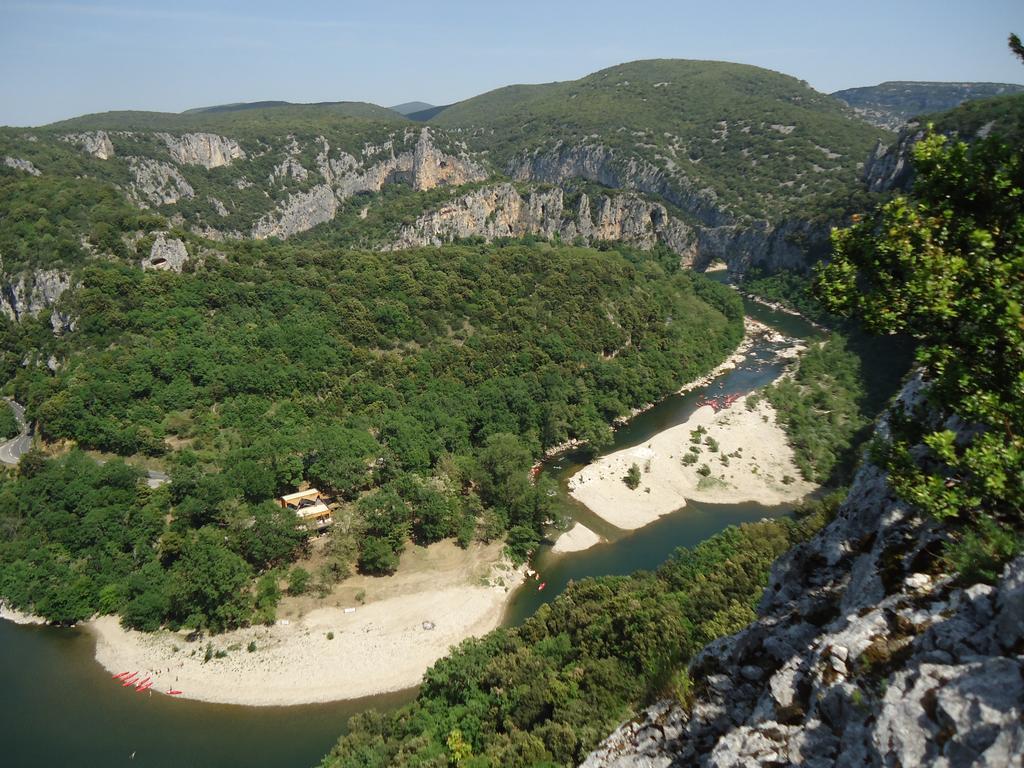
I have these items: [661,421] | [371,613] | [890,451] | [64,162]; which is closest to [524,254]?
[661,421]

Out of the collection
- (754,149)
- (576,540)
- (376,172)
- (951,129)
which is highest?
(754,149)

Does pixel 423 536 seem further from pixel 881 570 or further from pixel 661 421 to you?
pixel 881 570

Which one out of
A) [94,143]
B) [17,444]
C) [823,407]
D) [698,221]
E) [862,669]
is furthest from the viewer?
[698,221]

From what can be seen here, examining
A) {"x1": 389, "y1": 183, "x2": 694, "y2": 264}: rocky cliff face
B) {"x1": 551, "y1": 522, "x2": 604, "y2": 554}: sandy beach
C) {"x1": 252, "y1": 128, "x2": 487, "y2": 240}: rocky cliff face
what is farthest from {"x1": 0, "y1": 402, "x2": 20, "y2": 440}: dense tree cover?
{"x1": 252, "y1": 128, "x2": 487, "y2": 240}: rocky cliff face

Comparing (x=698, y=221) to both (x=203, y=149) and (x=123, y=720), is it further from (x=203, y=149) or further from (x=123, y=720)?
(x=123, y=720)

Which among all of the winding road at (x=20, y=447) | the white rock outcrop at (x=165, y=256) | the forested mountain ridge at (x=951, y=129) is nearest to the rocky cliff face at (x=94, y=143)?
the white rock outcrop at (x=165, y=256)

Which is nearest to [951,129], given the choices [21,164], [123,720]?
[123,720]
